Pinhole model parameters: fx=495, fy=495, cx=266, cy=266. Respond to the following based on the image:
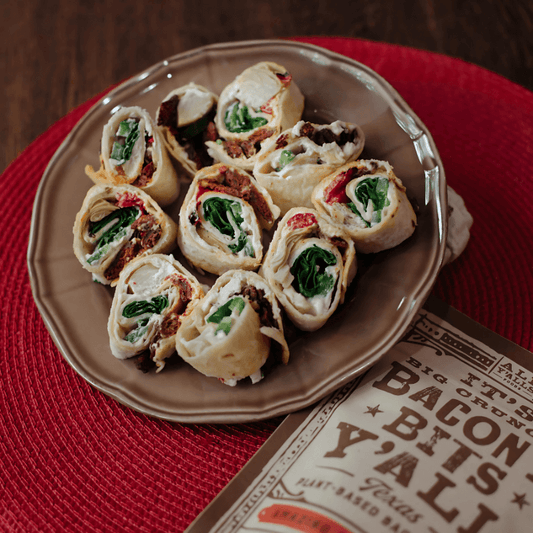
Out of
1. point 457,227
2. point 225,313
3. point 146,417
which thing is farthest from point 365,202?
point 146,417

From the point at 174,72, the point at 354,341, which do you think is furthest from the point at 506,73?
the point at 354,341

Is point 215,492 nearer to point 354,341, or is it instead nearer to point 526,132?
point 354,341

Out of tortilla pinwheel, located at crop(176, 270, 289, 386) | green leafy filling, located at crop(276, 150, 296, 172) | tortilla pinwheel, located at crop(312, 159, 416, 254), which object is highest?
green leafy filling, located at crop(276, 150, 296, 172)

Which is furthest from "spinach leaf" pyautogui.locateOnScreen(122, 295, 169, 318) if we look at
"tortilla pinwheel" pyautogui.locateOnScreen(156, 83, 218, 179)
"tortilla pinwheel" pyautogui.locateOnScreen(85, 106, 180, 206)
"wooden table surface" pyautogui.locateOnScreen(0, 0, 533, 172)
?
"wooden table surface" pyautogui.locateOnScreen(0, 0, 533, 172)

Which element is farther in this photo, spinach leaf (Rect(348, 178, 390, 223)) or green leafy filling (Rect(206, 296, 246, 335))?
spinach leaf (Rect(348, 178, 390, 223))

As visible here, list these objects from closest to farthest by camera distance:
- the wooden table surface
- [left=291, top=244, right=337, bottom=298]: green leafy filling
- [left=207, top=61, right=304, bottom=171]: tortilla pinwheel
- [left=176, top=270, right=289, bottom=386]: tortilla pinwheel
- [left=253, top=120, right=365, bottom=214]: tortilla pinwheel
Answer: [left=176, top=270, right=289, bottom=386]: tortilla pinwheel, [left=291, top=244, right=337, bottom=298]: green leafy filling, [left=253, top=120, right=365, bottom=214]: tortilla pinwheel, [left=207, top=61, right=304, bottom=171]: tortilla pinwheel, the wooden table surface

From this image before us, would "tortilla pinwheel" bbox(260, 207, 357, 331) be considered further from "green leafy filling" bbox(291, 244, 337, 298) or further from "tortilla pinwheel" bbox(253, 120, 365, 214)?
"tortilla pinwheel" bbox(253, 120, 365, 214)
